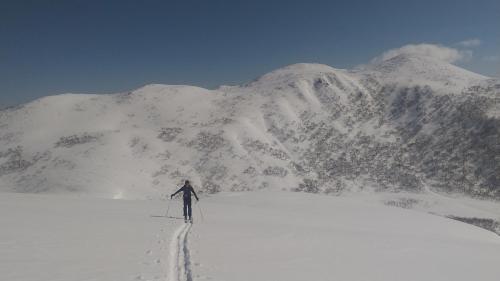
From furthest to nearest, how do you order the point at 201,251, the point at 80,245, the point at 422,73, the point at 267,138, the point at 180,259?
the point at 422,73
the point at 267,138
the point at 201,251
the point at 80,245
the point at 180,259

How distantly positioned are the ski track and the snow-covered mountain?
159 ft

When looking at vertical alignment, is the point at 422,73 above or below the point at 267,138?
above

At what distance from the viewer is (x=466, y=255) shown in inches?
648

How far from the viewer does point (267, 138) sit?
306 ft

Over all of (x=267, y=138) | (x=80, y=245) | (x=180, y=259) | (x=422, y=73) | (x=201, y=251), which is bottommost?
(x=180, y=259)

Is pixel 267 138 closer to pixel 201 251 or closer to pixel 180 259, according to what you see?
pixel 201 251

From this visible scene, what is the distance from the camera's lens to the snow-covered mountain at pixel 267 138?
238 feet

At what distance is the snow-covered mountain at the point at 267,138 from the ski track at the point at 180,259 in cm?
4860

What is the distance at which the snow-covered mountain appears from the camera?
72.6 metres

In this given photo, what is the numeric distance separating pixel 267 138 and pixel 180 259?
8103 centimetres

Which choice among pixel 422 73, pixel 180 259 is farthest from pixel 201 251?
pixel 422 73

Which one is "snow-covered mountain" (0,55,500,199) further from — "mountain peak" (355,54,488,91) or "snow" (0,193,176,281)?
"snow" (0,193,176,281)

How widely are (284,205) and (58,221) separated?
20.5 meters

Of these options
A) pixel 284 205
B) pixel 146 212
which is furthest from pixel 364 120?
pixel 146 212
